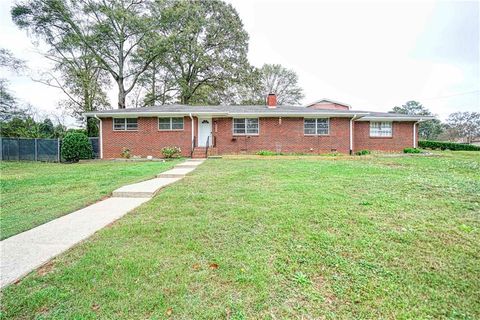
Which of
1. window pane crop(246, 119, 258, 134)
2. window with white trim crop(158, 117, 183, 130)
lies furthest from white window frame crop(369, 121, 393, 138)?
window with white trim crop(158, 117, 183, 130)

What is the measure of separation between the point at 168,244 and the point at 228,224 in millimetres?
915

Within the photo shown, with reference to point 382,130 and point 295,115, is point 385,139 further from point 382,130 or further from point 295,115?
point 295,115

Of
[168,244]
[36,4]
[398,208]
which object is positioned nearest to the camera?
[168,244]

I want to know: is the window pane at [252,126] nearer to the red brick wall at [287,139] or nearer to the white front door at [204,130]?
the red brick wall at [287,139]

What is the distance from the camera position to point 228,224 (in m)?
3.59

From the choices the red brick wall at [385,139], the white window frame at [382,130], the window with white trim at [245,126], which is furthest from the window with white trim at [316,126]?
the white window frame at [382,130]

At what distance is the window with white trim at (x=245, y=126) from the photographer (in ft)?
52.9

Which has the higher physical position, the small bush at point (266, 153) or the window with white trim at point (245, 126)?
the window with white trim at point (245, 126)

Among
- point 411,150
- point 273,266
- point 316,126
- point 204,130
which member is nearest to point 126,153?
point 204,130

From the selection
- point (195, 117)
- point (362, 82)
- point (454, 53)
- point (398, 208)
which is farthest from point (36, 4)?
point (362, 82)

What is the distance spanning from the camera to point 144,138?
16.0m

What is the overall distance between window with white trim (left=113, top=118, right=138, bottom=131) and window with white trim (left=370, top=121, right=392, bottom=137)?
16.1 m

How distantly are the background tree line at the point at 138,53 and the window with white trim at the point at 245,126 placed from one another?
464 inches

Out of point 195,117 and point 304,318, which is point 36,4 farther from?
point 304,318
